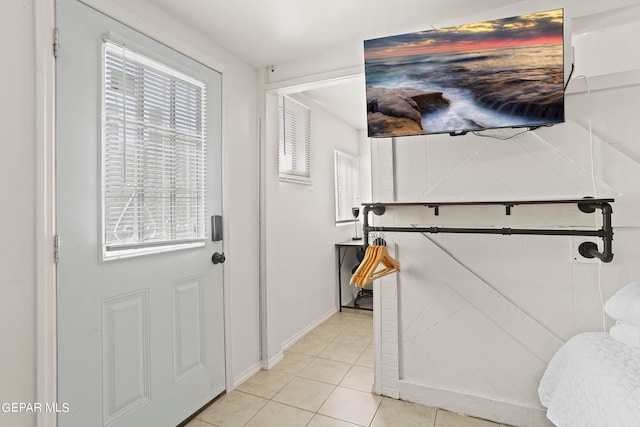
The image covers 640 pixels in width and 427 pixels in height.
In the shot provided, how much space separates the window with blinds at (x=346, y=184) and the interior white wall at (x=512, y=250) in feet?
6.45

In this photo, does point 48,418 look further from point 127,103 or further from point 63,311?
point 127,103

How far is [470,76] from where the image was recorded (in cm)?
153

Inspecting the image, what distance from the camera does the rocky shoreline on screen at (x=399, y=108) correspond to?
1635mm

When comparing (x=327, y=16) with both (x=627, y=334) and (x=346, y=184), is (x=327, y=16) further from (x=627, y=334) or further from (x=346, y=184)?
(x=346, y=184)

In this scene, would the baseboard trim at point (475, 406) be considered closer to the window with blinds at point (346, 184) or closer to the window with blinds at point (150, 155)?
the window with blinds at point (150, 155)

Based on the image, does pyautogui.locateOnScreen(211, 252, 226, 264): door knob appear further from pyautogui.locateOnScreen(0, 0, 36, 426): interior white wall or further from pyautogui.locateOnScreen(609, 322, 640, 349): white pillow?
Answer: pyautogui.locateOnScreen(609, 322, 640, 349): white pillow

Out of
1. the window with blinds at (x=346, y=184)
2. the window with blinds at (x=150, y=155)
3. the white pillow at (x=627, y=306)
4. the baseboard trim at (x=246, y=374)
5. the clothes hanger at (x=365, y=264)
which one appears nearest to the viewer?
the white pillow at (x=627, y=306)

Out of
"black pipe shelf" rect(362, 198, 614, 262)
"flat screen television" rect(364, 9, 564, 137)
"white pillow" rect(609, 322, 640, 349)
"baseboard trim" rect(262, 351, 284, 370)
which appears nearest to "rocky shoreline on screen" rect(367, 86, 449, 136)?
"flat screen television" rect(364, 9, 564, 137)

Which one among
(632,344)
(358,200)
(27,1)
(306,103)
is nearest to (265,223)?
(306,103)

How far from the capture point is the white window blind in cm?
291

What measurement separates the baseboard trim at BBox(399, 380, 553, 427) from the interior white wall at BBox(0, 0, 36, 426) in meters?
1.95

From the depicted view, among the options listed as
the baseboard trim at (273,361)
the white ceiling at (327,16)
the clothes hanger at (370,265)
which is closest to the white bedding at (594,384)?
the clothes hanger at (370,265)

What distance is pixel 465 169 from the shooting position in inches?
76.6

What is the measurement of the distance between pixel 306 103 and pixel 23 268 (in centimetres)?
→ 270
